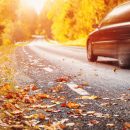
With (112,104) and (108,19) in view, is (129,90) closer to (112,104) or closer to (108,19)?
(112,104)

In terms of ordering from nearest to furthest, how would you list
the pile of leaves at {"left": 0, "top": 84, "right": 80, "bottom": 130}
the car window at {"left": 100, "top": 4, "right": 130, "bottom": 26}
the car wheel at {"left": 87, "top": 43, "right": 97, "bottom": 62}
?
1. the pile of leaves at {"left": 0, "top": 84, "right": 80, "bottom": 130}
2. the car window at {"left": 100, "top": 4, "right": 130, "bottom": 26}
3. the car wheel at {"left": 87, "top": 43, "right": 97, "bottom": 62}

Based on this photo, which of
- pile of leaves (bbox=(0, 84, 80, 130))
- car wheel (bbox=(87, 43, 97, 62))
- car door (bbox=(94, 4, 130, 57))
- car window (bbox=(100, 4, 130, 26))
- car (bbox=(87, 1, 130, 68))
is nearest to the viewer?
pile of leaves (bbox=(0, 84, 80, 130))

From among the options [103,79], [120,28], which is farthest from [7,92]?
[120,28]

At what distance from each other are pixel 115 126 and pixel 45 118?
0.89 metres

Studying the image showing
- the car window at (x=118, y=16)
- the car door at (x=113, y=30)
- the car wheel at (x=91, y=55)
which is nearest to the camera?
the car door at (x=113, y=30)

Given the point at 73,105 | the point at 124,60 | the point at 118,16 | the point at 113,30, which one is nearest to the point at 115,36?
the point at 113,30

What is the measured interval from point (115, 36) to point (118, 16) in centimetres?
64

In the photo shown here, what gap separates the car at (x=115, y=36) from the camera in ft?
35.2

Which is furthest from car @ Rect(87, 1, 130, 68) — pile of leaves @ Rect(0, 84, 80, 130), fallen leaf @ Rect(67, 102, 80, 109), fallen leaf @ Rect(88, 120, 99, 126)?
fallen leaf @ Rect(88, 120, 99, 126)

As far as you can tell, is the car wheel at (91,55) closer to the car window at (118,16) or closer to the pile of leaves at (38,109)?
the car window at (118,16)

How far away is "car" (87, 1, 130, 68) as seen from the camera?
35.2 ft

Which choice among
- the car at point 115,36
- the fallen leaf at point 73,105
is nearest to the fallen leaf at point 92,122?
the fallen leaf at point 73,105

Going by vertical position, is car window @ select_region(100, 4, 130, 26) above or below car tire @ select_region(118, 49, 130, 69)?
above

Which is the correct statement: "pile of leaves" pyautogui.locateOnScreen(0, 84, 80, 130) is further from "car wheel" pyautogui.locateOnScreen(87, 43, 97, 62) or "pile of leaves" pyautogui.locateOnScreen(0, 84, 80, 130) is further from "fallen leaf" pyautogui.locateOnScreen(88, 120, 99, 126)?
"car wheel" pyautogui.locateOnScreen(87, 43, 97, 62)
